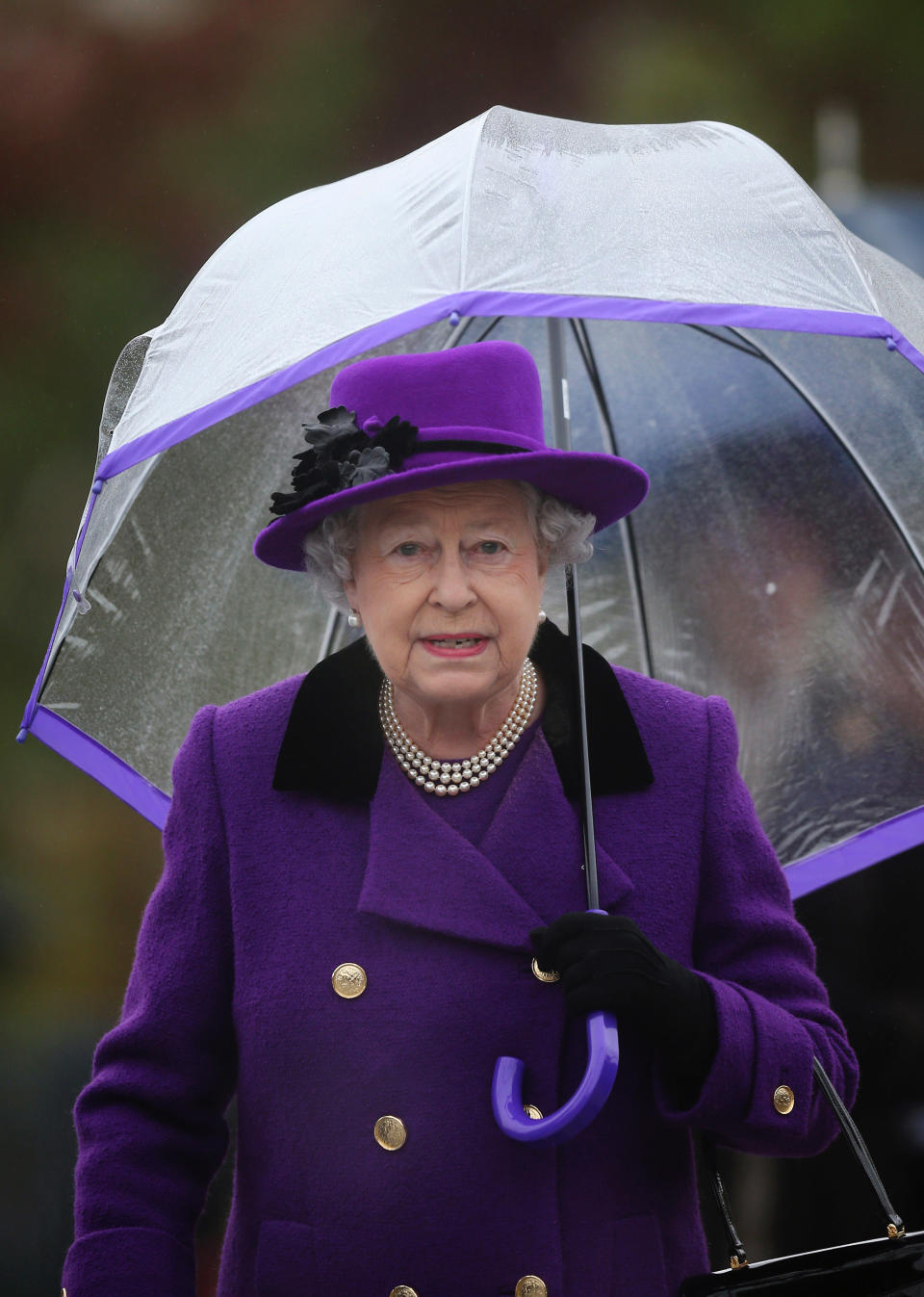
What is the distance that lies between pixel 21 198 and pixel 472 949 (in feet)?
10.00

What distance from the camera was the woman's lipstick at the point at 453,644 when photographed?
2.13 meters

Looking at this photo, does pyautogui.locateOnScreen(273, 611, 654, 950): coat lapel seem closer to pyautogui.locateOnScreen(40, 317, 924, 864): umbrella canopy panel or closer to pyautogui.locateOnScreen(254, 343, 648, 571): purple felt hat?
pyautogui.locateOnScreen(254, 343, 648, 571): purple felt hat

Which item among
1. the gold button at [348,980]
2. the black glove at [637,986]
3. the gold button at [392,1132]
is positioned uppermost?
the gold button at [348,980]

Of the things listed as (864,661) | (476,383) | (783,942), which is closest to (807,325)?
(476,383)

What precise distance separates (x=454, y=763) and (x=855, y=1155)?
77cm

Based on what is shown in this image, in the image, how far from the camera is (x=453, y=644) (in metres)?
2.13

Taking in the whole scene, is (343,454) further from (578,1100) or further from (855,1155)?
(855,1155)

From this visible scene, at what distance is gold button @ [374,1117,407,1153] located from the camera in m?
2.05

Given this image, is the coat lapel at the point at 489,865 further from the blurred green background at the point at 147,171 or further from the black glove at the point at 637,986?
the blurred green background at the point at 147,171

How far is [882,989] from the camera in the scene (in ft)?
13.7

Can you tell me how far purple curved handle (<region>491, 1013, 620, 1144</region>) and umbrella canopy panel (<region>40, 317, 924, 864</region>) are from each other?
102cm

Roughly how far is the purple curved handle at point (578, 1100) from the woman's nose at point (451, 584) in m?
0.57

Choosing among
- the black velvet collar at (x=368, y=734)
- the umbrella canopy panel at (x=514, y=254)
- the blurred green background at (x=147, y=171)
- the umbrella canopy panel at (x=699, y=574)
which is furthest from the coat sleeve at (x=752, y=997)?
the blurred green background at (x=147, y=171)

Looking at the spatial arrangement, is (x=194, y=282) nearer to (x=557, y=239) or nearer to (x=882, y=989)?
(x=557, y=239)
